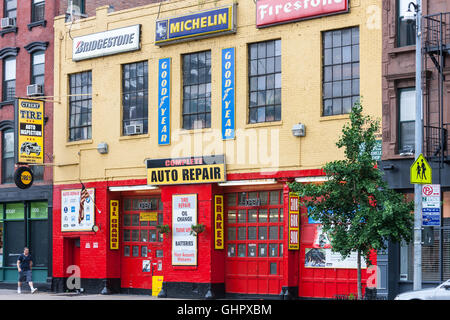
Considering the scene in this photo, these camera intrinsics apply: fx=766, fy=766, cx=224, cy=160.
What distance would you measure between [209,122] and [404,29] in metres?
7.88

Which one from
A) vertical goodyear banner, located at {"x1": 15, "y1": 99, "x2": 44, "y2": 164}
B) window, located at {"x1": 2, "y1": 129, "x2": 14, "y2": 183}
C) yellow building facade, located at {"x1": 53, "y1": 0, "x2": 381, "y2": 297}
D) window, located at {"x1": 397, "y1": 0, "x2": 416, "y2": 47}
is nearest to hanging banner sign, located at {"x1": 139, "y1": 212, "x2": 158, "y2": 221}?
yellow building facade, located at {"x1": 53, "y1": 0, "x2": 381, "y2": 297}

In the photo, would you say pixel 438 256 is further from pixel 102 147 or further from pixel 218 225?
pixel 102 147

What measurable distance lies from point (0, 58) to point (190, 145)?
1233 cm

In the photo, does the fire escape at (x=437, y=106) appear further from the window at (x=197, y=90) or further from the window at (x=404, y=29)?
the window at (x=197, y=90)

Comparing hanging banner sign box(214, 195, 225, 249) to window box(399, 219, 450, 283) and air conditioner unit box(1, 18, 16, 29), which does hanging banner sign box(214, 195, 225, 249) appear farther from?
air conditioner unit box(1, 18, 16, 29)

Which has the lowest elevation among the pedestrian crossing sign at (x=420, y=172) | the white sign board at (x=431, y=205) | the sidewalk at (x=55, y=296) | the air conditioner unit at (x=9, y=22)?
the sidewalk at (x=55, y=296)

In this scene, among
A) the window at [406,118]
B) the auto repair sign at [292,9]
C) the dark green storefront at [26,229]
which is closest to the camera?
the window at [406,118]

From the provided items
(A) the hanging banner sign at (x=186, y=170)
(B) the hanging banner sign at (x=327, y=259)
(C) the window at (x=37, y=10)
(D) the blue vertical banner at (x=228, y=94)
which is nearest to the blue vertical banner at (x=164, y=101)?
(A) the hanging banner sign at (x=186, y=170)

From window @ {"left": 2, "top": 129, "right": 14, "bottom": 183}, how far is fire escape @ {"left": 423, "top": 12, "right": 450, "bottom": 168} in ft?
63.2

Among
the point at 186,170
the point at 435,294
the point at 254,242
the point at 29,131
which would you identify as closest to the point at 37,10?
the point at 29,131

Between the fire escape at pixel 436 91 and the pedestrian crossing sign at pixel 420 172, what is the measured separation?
1747 millimetres

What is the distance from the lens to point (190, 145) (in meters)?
27.3

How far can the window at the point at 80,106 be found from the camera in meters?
30.9

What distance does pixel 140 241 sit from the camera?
97.1 ft
